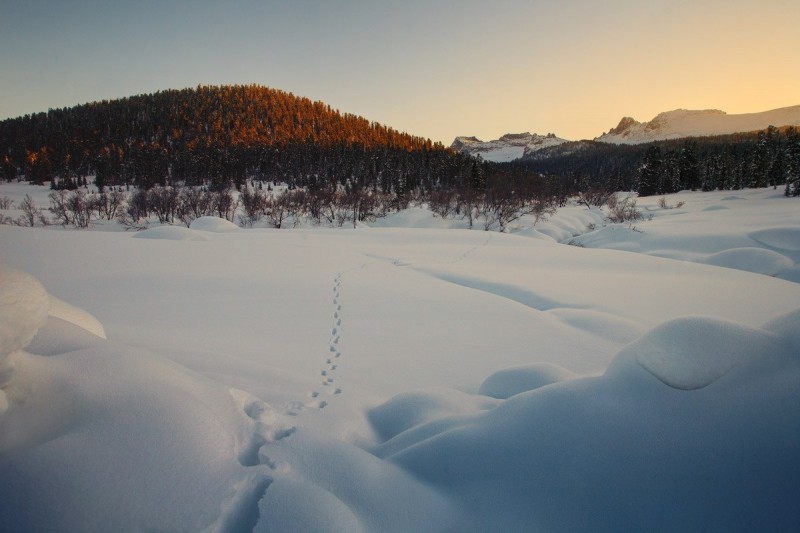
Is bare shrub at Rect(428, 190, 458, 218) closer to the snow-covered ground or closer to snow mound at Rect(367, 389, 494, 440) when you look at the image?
the snow-covered ground

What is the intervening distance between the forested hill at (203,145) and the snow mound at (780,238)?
61.0 metres

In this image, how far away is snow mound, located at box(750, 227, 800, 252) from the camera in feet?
56.3

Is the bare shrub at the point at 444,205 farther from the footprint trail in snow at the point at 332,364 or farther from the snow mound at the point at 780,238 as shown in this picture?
the footprint trail in snow at the point at 332,364

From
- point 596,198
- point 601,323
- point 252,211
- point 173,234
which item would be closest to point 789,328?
point 601,323

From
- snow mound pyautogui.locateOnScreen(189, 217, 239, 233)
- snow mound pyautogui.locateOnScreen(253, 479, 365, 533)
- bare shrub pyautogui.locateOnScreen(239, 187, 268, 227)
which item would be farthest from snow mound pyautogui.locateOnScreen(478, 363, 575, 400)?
bare shrub pyautogui.locateOnScreen(239, 187, 268, 227)

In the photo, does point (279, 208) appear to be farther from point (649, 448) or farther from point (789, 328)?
point (789, 328)

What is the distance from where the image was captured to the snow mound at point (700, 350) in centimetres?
232

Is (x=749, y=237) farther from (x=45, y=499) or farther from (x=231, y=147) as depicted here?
(x=231, y=147)

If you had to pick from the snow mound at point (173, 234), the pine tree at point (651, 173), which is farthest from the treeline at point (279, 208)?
the pine tree at point (651, 173)

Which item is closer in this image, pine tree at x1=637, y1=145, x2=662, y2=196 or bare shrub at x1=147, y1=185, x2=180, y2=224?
bare shrub at x1=147, y1=185, x2=180, y2=224

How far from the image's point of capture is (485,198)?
42469 mm

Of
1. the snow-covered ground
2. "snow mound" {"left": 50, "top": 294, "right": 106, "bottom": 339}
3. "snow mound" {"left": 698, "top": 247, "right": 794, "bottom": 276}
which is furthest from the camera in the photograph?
"snow mound" {"left": 698, "top": 247, "right": 794, "bottom": 276}

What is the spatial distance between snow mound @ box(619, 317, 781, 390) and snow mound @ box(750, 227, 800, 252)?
900 inches

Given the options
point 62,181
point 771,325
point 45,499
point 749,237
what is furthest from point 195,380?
point 62,181
